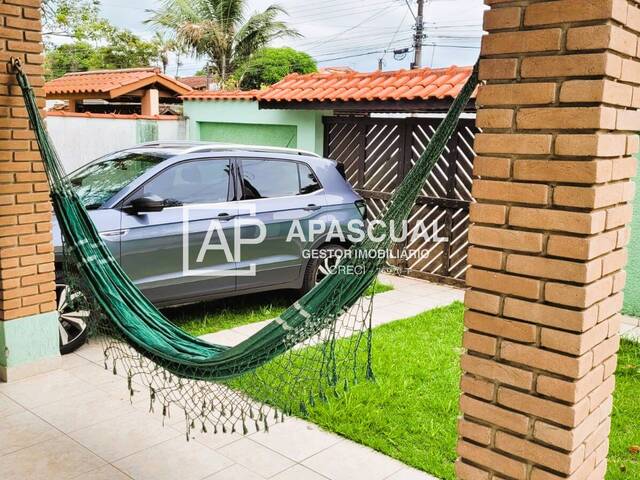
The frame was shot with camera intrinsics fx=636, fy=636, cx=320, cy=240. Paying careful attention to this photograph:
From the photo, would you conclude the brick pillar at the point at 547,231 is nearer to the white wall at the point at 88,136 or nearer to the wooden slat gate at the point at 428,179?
the wooden slat gate at the point at 428,179

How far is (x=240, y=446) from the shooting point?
11.2 feet

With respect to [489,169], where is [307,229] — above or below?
below

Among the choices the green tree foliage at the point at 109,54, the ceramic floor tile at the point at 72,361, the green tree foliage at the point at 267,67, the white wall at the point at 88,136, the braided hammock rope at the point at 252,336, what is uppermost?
the green tree foliage at the point at 109,54

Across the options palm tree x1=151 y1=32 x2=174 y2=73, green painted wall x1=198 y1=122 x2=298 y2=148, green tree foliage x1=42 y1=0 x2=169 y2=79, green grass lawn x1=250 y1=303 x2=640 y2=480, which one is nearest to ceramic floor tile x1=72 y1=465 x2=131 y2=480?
green grass lawn x1=250 y1=303 x2=640 y2=480

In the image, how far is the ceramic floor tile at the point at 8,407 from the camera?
373 cm

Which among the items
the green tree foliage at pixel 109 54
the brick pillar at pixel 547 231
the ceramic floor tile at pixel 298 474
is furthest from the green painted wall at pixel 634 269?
the green tree foliage at pixel 109 54

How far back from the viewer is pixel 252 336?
108 inches

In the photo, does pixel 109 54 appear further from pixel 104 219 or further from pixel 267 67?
pixel 104 219

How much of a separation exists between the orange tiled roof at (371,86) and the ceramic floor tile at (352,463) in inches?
178

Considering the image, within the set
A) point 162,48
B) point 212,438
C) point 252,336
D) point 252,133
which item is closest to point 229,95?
point 252,133

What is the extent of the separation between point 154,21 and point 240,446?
904 inches

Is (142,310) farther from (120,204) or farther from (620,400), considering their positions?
(620,400)

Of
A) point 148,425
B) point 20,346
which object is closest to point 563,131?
point 148,425

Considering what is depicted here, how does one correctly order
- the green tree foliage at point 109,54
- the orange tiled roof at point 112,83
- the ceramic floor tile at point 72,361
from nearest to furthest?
the ceramic floor tile at point 72,361, the orange tiled roof at point 112,83, the green tree foliage at point 109,54
